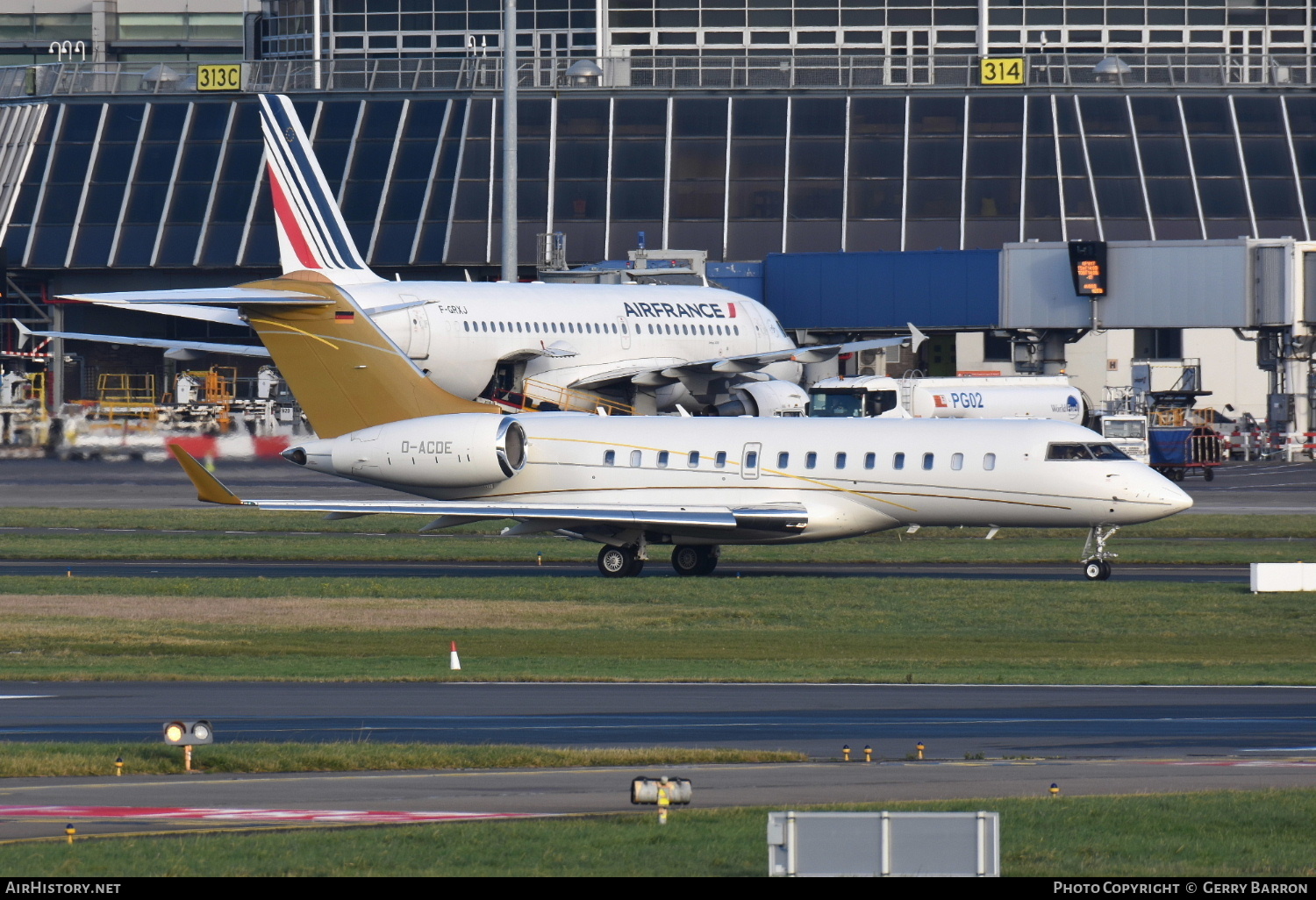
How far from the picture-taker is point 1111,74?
83.1 metres

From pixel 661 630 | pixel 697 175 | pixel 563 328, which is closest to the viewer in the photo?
pixel 661 630

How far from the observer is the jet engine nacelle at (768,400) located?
59094 millimetres

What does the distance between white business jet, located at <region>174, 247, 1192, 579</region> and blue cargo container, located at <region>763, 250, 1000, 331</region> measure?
37895 millimetres

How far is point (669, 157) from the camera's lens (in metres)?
81.1

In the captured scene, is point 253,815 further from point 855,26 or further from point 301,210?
point 855,26

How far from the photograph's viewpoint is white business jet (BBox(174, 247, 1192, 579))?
34438mm

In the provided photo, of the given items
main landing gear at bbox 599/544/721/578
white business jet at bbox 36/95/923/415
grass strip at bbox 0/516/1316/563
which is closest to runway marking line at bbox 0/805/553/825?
main landing gear at bbox 599/544/721/578

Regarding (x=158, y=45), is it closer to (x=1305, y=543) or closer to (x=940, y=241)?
(x=940, y=241)

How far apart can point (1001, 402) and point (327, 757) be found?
53.1m

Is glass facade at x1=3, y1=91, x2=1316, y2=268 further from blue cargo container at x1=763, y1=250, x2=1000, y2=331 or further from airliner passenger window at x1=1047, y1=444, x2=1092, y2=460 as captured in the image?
airliner passenger window at x1=1047, y1=444, x2=1092, y2=460

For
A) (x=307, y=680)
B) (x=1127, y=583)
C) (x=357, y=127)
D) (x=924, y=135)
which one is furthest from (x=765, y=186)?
(x=307, y=680)

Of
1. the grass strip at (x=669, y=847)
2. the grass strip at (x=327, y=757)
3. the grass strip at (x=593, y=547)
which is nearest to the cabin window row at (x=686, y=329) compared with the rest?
the grass strip at (x=593, y=547)

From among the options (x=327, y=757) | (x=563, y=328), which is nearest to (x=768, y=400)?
Result: (x=563, y=328)

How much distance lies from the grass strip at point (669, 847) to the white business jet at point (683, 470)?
2126 centimetres
